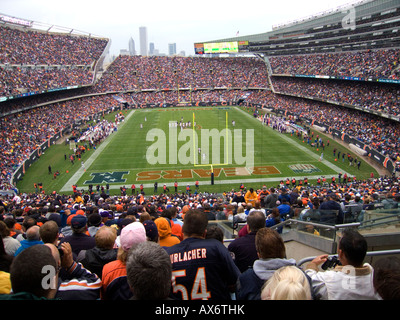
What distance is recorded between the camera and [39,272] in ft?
→ 8.14

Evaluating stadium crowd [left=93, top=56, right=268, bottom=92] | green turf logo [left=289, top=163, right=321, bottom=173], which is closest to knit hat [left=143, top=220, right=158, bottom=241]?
green turf logo [left=289, top=163, right=321, bottom=173]

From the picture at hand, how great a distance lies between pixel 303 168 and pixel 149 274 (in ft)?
88.4

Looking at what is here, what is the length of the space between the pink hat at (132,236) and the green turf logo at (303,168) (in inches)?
983

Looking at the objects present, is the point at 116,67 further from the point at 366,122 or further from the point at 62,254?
the point at 62,254

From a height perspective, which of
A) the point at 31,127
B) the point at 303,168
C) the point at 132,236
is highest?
the point at 31,127

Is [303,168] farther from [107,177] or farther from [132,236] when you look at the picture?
[132,236]

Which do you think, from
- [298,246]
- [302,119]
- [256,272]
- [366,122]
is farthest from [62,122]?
[256,272]

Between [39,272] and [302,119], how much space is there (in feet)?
151

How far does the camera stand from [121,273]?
334 centimetres

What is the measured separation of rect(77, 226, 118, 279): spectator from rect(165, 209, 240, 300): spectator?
1098mm

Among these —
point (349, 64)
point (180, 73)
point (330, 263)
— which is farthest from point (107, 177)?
point (180, 73)

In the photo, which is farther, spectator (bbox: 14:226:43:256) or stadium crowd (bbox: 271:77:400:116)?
stadium crowd (bbox: 271:77:400:116)

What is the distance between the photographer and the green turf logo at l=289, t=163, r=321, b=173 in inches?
1060

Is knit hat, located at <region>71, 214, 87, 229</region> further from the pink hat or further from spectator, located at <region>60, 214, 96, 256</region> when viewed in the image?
the pink hat
